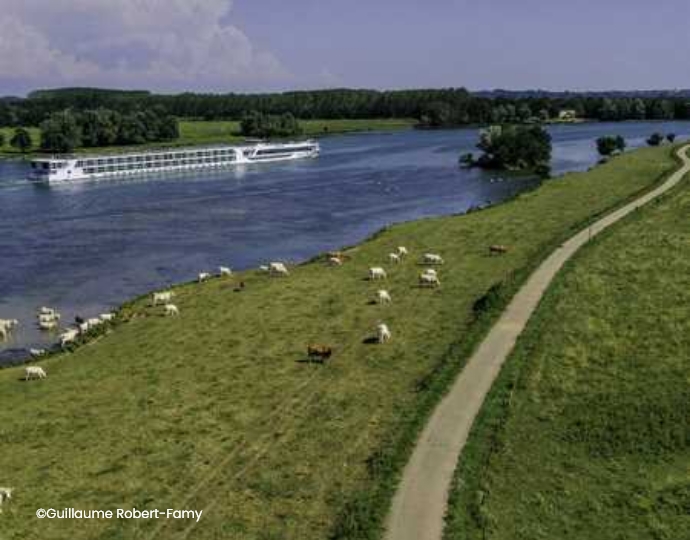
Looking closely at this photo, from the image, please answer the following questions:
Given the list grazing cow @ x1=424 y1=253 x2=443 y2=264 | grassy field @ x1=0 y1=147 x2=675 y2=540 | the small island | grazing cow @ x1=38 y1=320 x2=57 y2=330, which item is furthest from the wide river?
grazing cow @ x1=424 y1=253 x2=443 y2=264

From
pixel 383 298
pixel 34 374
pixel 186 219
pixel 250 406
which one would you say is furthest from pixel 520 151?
pixel 250 406

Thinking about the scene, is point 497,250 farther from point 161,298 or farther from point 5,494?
point 5,494

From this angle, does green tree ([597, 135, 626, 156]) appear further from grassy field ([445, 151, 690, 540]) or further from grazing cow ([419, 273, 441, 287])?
grassy field ([445, 151, 690, 540])

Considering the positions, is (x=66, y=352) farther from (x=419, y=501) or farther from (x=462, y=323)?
(x=419, y=501)

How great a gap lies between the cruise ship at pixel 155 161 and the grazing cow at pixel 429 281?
111807mm

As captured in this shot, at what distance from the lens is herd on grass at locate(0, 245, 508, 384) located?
4428 cm

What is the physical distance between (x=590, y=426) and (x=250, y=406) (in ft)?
46.7

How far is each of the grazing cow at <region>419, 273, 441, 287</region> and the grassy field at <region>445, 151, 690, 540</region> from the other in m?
8.71

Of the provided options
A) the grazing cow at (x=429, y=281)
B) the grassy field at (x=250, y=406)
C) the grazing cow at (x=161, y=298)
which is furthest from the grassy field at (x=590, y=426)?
the grazing cow at (x=161, y=298)

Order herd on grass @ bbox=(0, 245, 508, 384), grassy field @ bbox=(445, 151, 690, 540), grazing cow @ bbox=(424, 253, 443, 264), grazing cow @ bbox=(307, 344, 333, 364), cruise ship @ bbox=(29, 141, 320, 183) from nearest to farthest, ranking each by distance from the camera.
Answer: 1. grassy field @ bbox=(445, 151, 690, 540)
2. grazing cow @ bbox=(307, 344, 333, 364)
3. herd on grass @ bbox=(0, 245, 508, 384)
4. grazing cow @ bbox=(424, 253, 443, 264)
5. cruise ship @ bbox=(29, 141, 320, 183)

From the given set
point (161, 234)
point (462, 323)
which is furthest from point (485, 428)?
point (161, 234)

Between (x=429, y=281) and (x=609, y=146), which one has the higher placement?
(x=609, y=146)

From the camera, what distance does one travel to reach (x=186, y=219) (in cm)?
10744

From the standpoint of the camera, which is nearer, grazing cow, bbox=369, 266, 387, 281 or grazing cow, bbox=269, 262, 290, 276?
grazing cow, bbox=369, 266, 387, 281
